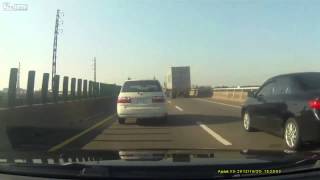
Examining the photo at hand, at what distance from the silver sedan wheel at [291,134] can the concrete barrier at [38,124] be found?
4913 millimetres

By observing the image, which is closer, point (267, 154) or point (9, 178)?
point (9, 178)

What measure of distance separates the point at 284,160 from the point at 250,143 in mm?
7572

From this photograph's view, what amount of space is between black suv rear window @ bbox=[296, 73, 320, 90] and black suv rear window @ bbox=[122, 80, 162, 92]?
8.00 m

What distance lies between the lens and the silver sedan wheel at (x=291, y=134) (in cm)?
1101

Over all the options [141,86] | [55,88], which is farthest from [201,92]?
[141,86]

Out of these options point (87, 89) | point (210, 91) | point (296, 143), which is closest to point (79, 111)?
point (87, 89)

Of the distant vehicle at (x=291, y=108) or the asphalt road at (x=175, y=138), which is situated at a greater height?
the distant vehicle at (x=291, y=108)

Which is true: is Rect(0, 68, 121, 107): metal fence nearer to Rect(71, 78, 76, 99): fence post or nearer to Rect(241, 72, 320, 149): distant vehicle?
Rect(71, 78, 76, 99): fence post

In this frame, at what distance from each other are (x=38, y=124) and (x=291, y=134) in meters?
7.19

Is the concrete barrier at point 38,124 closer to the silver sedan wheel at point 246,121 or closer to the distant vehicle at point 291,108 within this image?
the silver sedan wheel at point 246,121

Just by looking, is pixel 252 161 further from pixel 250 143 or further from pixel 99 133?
pixel 99 133

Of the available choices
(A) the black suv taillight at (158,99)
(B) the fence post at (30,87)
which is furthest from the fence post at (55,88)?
(A) the black suv taillight at (158,99)

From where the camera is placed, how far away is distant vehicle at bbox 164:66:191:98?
66.4m

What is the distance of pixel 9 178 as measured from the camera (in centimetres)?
449
